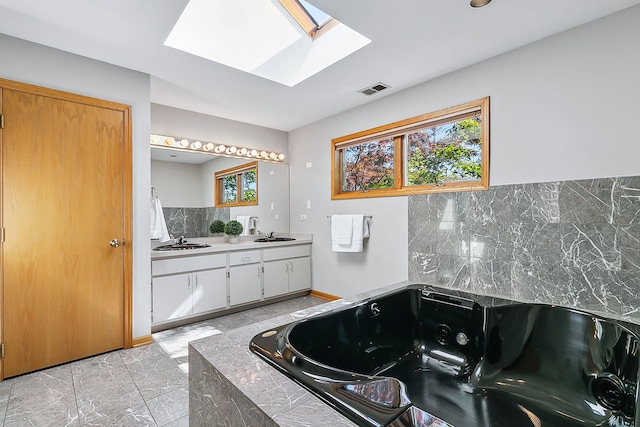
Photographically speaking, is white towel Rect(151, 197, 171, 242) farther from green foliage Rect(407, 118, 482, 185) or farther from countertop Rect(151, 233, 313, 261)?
green foliage Rect(407, 118, 482, 185)

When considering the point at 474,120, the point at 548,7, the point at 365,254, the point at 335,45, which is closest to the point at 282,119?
the point at 335,45

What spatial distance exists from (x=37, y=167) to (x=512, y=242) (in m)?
3.39

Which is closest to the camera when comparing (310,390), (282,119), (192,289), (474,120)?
(310,390)

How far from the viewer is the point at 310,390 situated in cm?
96

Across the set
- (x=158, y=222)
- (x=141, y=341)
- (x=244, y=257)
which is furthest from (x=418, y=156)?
(x=141, y=341)

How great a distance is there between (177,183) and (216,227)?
675 millimetres

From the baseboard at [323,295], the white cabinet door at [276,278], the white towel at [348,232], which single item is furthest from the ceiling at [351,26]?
the baseboard at [323,295]

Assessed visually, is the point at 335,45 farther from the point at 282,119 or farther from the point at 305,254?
the point at 305,254

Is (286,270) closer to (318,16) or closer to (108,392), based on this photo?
(108,392)

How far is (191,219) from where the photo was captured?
340 centimetres

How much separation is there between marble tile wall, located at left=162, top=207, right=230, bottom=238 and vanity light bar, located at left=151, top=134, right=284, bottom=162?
677mm

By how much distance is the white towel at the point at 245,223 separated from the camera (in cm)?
379

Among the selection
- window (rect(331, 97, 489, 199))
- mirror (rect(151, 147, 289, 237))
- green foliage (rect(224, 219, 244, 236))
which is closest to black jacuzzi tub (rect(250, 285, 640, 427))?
window (rect(331, 97, 489, 199))

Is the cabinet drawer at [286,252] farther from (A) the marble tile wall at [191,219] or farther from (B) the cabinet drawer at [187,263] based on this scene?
(A) the marble tile wall at [191,219]
